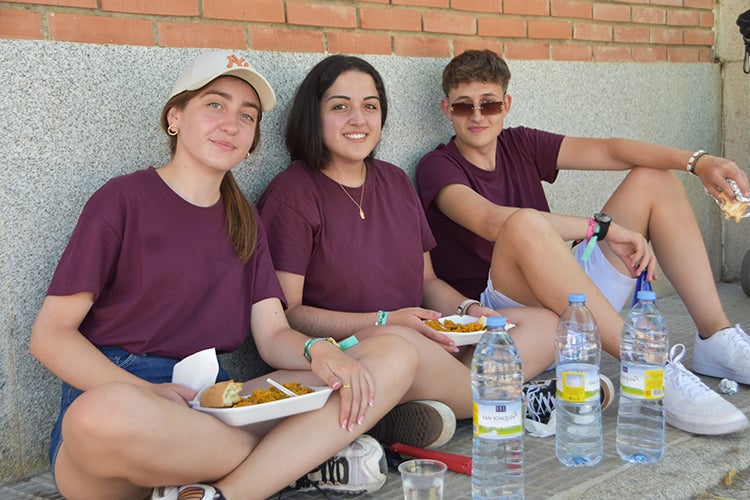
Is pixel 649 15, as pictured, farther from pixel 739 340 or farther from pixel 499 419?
pixel 499 419

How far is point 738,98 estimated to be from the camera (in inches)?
238

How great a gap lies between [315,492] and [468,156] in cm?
198

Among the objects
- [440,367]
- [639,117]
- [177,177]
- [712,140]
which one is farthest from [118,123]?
[712,140]

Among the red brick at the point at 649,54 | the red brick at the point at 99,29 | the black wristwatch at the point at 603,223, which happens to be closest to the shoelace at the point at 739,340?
the black wristwatch at the point at 603,223

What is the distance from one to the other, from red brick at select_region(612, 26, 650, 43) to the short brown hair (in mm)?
1646

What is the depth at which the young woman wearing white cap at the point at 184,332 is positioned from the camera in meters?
2.24

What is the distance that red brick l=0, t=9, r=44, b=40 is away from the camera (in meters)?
2.84

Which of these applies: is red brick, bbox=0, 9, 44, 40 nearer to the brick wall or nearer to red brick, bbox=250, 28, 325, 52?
the brick wall

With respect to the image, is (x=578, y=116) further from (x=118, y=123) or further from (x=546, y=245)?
(x=118, y=123)

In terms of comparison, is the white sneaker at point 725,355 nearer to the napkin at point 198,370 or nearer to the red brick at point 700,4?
the napkin at point 198,370

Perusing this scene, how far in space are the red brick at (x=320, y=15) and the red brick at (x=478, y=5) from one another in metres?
0.71

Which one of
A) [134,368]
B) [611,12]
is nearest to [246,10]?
[134,368]

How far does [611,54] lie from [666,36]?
2.11ft

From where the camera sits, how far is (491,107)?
398cm
